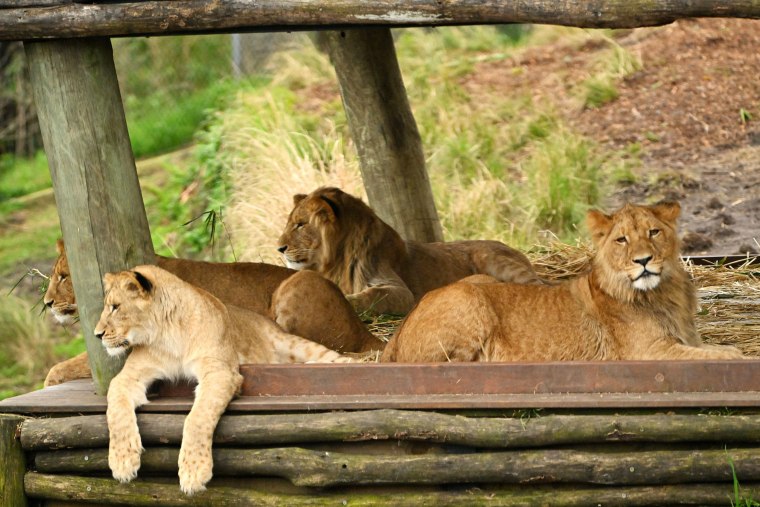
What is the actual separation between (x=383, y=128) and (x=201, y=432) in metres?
3.81

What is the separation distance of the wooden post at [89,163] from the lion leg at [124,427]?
0.27 metres

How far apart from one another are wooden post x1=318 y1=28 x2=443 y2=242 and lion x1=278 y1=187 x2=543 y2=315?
0.54 metres

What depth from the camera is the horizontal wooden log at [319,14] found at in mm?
4824

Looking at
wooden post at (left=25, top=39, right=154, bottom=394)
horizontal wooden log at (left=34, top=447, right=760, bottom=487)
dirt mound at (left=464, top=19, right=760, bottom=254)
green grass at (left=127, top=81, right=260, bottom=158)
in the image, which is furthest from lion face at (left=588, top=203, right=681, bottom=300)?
green grass at (left=127, top=81, right=260, bottom=158)

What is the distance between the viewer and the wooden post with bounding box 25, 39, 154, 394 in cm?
550

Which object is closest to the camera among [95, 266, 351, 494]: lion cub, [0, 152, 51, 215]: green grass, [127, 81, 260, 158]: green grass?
[95, 266, 351, 494]: lion cub

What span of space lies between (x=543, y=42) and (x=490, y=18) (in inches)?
473

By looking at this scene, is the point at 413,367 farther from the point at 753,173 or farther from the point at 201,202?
the point at 201,202

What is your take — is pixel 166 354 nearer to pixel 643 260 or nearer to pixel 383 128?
pixel 643 260

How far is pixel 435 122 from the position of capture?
13.9 metres

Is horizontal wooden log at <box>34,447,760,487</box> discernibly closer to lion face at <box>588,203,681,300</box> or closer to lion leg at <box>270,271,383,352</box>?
lion face at <box>588,203,681,300</box>

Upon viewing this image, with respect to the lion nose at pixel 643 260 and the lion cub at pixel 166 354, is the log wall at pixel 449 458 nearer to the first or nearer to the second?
the lion cub at pixel 166 354

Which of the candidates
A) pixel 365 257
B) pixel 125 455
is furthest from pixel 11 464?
pixel 365 257

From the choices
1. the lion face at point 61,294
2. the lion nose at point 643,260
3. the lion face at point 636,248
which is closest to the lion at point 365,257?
the lion face at point 61,294
